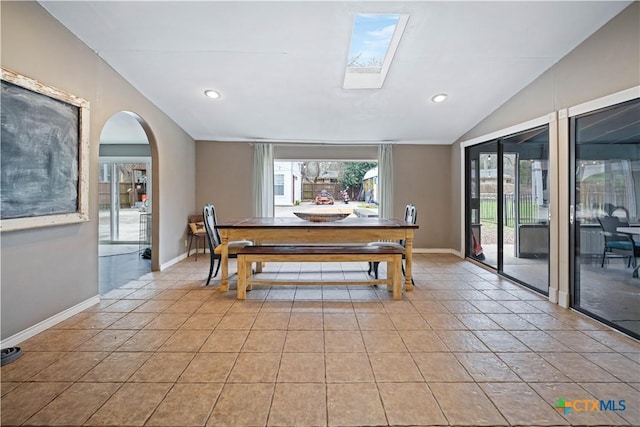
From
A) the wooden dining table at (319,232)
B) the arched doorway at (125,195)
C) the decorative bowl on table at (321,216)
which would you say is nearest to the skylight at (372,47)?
the decorative bowl on table at (321,216)

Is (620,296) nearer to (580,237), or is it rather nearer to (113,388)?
(580,237)

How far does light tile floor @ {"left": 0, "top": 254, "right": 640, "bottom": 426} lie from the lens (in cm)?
166

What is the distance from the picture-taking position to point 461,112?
4.77 m

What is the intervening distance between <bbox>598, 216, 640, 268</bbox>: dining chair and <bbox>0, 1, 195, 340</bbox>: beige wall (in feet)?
15.3

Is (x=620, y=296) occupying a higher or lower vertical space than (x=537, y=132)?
lower

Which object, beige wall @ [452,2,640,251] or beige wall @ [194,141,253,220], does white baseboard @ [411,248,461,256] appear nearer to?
beige wall @ [452,2,640,251]

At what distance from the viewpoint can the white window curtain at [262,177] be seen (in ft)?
19.6

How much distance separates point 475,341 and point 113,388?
240 centimetres

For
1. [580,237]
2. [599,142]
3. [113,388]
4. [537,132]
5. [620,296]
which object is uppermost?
[537,132]

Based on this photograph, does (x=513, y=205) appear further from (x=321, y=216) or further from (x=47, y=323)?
(x=47, y=323)

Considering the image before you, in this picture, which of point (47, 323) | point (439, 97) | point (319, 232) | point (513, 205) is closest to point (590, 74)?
point (439, 97)

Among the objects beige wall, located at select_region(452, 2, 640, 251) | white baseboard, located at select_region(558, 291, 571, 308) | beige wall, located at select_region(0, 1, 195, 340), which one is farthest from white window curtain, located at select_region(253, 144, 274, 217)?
white baseboard, located at select_region(558, 291, 571, 308)

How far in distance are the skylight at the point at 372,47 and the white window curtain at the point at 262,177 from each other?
233 cm

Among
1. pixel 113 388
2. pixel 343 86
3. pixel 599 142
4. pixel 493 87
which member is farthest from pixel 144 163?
pixel 599 142
